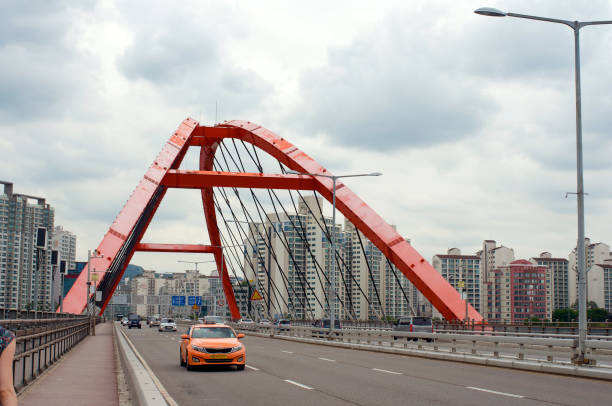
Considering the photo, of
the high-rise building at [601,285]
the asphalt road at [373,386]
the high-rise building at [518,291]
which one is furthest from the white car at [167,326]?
the high-rise building at [601,285]

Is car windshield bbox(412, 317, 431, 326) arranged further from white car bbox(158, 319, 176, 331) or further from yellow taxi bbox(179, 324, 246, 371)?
white car bbox(158, 319, 176, 331)

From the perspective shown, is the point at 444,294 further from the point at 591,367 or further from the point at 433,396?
the point at 433,396

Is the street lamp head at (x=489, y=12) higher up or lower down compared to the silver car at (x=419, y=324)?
higher up

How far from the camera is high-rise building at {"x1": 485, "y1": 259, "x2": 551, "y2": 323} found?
147 m

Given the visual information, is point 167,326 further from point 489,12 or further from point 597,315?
point 597,315

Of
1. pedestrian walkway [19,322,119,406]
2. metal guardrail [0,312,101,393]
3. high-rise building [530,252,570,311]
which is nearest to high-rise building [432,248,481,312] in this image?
high-rise building [530,252,570,311]

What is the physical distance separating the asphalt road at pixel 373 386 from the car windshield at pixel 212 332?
0.92 meters

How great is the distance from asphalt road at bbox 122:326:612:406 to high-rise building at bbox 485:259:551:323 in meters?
132

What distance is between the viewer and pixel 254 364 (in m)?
22.2

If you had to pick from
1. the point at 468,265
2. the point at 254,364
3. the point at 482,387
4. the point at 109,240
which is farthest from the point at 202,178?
the point at 468,265

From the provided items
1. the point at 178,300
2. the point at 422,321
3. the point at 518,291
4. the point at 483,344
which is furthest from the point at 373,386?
the point at 518,291

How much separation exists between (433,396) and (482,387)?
2.19m

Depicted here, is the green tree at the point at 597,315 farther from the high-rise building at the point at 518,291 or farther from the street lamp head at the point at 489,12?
the street lamp head at the point at 489,12

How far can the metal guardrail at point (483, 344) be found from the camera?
19466 mm
